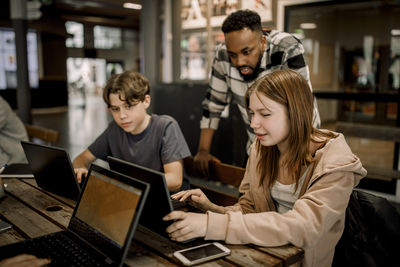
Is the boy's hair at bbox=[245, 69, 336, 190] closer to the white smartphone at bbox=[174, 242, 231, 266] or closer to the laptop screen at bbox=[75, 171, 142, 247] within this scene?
the white smartphone at bbox=[174, 242, 231, 266]

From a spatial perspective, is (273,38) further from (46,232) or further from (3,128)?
(3,128)

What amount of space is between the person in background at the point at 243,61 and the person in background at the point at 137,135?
0.29 meters

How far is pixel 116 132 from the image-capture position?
7.27 feet

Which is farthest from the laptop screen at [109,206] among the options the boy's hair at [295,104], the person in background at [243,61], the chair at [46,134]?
the chair at [46,134]

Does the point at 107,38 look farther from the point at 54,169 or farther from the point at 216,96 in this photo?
the point at 54,169

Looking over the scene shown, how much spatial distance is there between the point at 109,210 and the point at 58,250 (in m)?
0.23

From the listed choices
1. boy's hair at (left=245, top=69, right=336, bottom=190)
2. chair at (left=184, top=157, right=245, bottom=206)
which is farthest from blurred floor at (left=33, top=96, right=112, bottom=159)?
boy's hair at (left=245, top=69, right=336, bottom=190)

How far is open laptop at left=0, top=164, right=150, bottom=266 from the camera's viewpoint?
1.05m

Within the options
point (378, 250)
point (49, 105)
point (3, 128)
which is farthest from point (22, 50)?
point (49, 105)

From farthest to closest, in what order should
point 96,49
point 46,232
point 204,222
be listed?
point 96,49 < point 46,232 < point 204,222

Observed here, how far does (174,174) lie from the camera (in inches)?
78.2

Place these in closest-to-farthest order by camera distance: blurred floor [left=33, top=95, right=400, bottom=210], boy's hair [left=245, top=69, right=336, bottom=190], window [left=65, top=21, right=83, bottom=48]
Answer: boy's hair [left=245, top=69, right=336, bottom=190], blurred floor [left=33, top=95, right=400, bottom=210], window [left=65, top=21, right=83, bottom=48]

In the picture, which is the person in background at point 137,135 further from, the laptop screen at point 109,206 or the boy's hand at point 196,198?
the laptop screen at point 109,206

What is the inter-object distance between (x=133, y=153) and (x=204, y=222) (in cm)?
100
